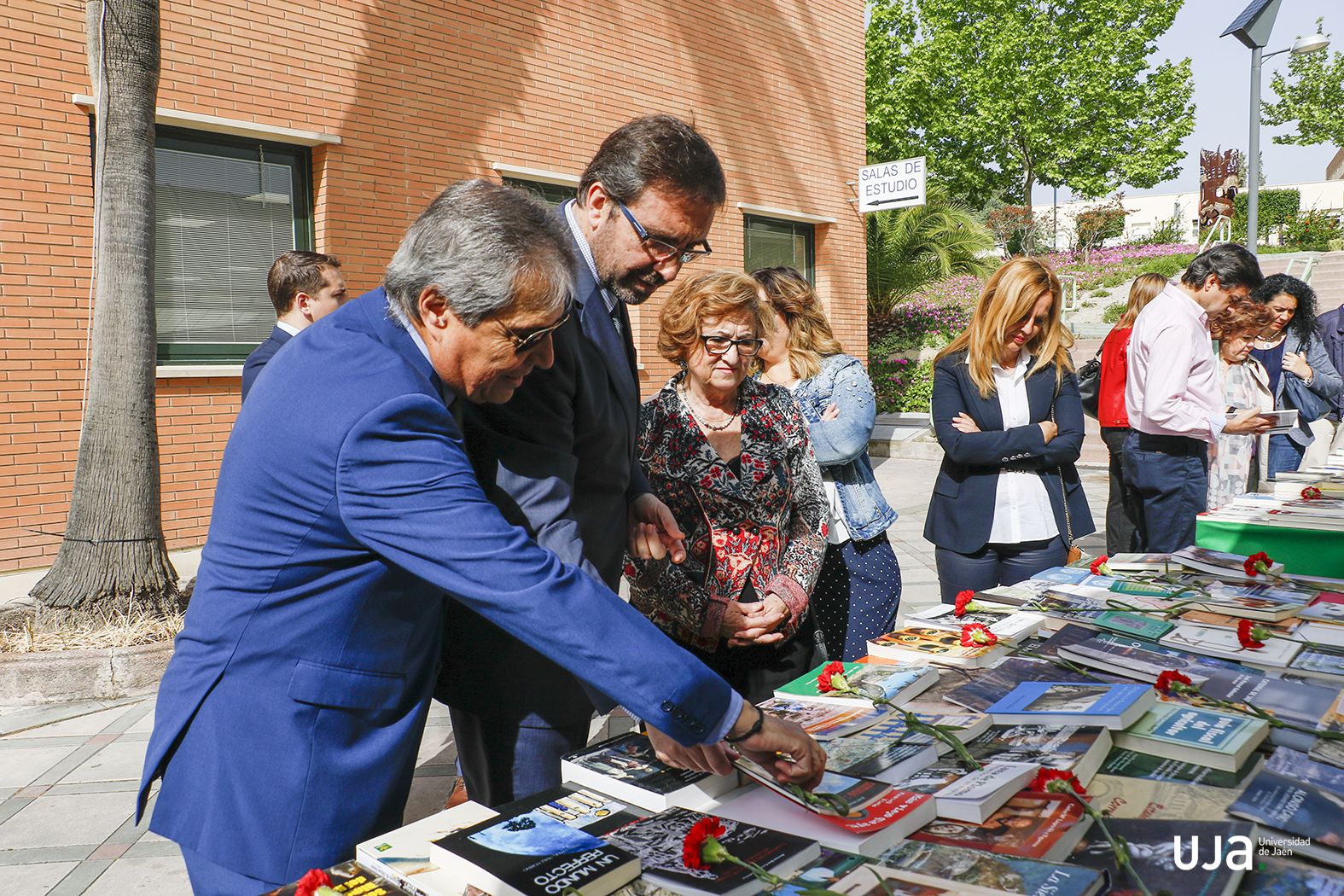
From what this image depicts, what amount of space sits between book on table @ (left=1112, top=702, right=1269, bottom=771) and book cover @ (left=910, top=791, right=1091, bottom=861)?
0.30m

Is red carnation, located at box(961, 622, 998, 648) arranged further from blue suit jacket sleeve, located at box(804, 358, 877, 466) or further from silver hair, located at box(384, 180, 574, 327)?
silver hair, located at box(384, 180, 574, 327)

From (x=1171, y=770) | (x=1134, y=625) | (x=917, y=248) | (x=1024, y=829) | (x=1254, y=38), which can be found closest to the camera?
(x=1024, y=829)

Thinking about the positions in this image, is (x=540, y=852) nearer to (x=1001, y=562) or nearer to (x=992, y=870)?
(x=992, y=870)

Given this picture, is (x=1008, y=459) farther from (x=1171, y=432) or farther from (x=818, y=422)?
(x=1171, y=432)

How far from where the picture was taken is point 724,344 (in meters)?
2.62

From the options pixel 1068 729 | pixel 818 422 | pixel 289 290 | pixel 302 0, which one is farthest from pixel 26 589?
pixel 1068 729

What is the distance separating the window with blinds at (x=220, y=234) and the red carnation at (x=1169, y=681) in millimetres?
6856

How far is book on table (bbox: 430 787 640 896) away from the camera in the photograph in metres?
1.14

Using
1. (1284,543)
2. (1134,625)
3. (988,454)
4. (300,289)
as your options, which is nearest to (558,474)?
(1134,625)

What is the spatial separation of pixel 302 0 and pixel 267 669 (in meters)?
7.31

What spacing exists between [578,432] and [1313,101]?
3925 cm

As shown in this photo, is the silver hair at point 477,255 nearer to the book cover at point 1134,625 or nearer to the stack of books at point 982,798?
the stack of books at point 982,798

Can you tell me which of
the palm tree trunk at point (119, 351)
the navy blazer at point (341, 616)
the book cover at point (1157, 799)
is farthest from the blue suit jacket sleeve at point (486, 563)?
the palm tree trunk at point (119, 351)

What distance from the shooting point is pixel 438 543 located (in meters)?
1.25
